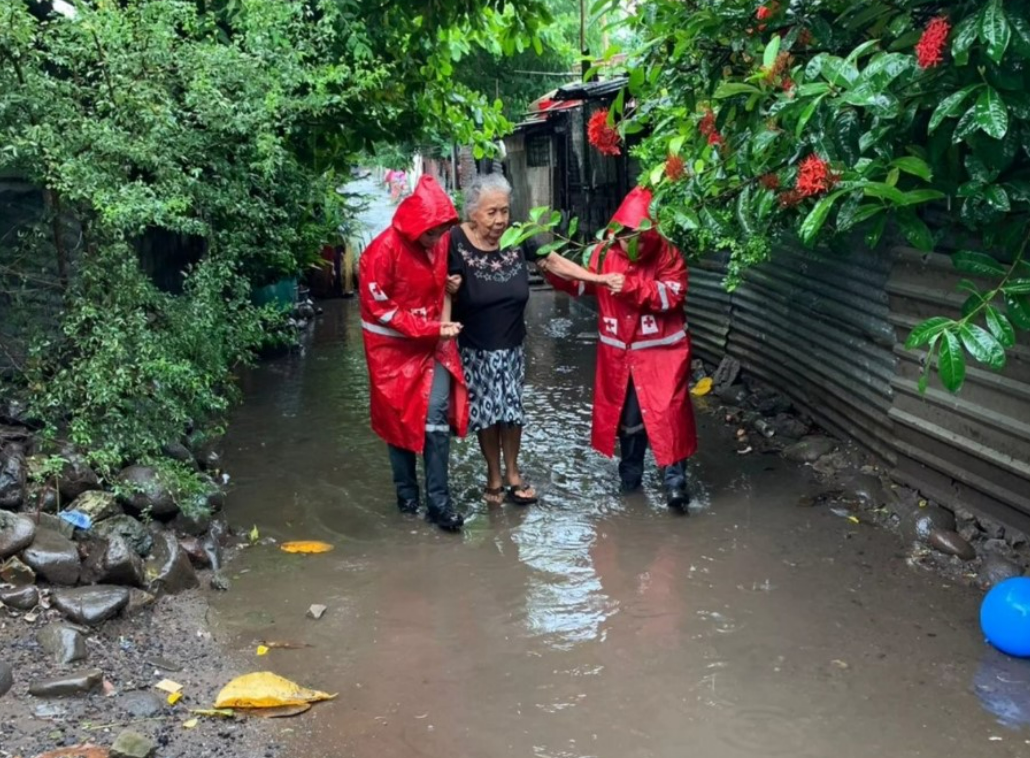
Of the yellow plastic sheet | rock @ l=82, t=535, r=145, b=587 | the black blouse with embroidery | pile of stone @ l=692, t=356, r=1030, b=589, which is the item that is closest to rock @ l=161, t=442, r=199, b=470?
rock @ l=82, t=535, r=145, b=587

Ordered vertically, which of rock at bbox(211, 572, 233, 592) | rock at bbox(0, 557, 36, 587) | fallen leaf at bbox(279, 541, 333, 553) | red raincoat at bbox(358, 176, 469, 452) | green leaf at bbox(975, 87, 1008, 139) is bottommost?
fallen leaf at bbox(279, 541, 333, 553)

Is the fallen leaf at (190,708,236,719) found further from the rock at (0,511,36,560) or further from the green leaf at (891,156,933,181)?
the green leaf at (891,156,933,181)

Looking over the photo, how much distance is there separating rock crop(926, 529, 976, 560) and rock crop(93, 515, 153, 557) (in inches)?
150

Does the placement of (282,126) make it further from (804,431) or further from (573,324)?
(573,324)

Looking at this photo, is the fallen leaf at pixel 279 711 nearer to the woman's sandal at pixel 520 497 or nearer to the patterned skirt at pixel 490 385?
the patterned skirt at pixel 490 385

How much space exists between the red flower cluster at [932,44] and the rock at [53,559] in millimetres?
3818

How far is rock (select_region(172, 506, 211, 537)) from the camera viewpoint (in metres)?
5.20

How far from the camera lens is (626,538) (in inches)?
220

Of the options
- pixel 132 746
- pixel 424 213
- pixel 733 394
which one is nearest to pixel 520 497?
pixel 424 213

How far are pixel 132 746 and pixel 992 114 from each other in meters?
3.34

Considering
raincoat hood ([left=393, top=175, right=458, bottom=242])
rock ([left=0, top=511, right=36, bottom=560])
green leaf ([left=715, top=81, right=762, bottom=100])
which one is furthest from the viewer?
raincoat hood ([left=393, top=175, right=458, bottom=242])

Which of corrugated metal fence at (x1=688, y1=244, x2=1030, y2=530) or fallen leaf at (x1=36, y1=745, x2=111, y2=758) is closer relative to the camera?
fallen leaf at (x1=36, y1=745, x2=111, y2=758)

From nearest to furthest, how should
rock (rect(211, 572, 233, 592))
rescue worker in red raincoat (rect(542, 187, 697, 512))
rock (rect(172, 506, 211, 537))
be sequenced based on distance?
rock (rect(211, 572, 233, 592)) → rock (rect(172, 506, 211, 537)) → rescue worker in red raincoat (rect(542, 187, 697, 512))

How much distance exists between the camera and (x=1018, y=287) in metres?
3.38
